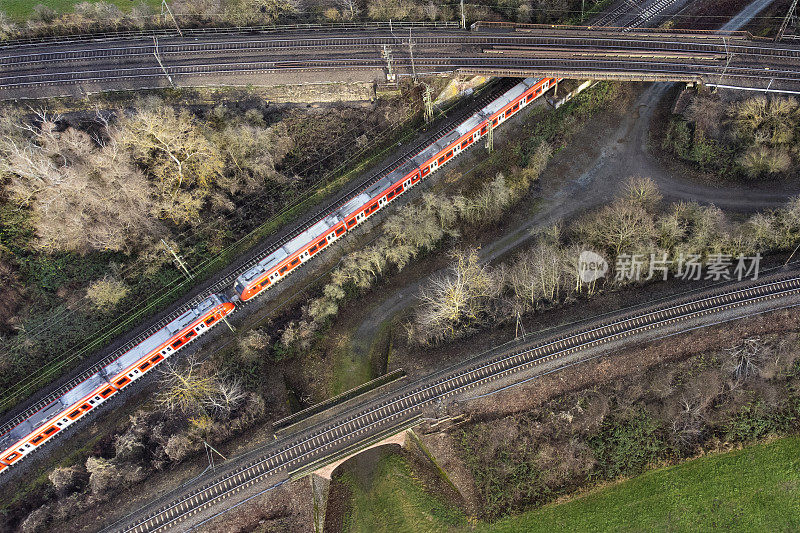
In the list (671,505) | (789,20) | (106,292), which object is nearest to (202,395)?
(106,292)

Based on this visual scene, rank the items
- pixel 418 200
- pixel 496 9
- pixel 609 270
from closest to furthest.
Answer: pixel 609 270 → pixel 418 200 → pixel 496 9

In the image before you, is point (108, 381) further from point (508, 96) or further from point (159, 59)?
point (508, 96)

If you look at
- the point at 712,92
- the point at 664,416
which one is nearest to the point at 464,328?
the point at 664,416

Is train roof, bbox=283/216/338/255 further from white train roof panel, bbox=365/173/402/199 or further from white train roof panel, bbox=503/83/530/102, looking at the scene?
white train roof panel, bbox=503/83/530/102

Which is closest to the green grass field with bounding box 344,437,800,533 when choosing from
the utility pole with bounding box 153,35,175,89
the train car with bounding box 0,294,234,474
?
the train car with bounding box 0,294,234,474

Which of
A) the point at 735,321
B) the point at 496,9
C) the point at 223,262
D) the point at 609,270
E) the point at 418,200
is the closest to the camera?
the point at 735,321

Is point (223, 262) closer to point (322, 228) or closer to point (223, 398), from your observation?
point (322, 228)

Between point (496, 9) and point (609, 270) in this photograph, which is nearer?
point (609, 270)
